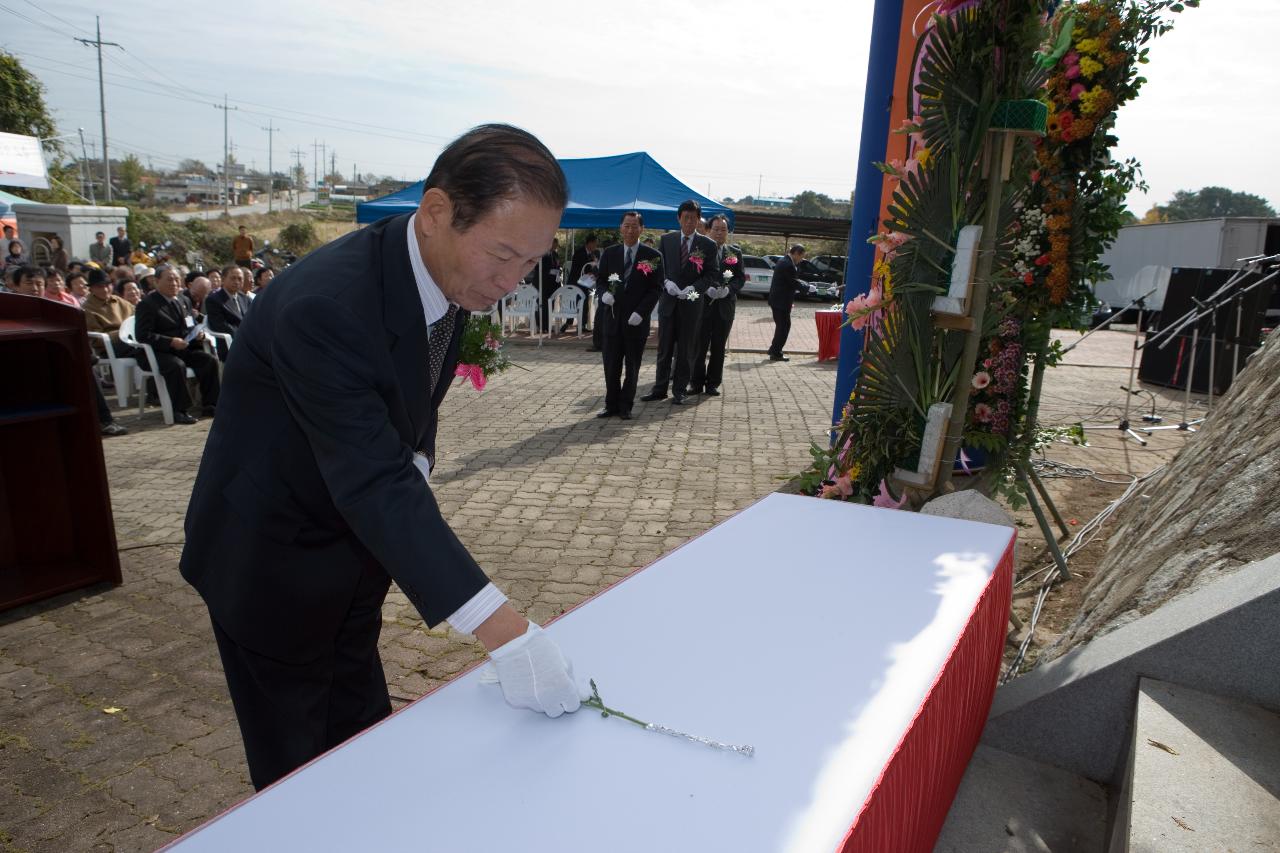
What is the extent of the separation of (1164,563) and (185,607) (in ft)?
13.6

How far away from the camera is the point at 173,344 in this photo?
7863 mm

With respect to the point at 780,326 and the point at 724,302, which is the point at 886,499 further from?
the point at 780,326

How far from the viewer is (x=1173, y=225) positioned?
21.8 metres

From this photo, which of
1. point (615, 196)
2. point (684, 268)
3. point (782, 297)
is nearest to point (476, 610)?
point (684, 268)

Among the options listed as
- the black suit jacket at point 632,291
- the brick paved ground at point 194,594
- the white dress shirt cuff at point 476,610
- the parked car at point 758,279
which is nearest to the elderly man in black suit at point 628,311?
the black suit jacket at point 632,291

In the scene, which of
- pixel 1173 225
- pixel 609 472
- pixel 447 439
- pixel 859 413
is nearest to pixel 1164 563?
pixel 859 413

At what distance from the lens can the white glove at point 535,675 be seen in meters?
1.30

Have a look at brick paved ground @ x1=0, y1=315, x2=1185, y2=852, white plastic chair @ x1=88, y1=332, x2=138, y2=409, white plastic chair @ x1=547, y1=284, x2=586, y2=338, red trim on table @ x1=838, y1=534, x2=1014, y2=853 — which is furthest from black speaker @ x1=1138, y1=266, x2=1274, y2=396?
white plastic chair @ x1=88, y1=332, x2=138, y2=409

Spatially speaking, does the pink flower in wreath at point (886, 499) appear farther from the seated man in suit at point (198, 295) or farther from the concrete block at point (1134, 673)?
the seated man in suit at point (198, 295)

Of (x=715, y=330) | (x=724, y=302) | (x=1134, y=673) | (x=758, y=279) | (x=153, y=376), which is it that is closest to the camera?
(x=1134, y=673)

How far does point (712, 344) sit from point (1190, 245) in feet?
56.7

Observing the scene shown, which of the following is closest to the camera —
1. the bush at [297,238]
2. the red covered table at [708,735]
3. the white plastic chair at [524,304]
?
the red covered table at [708,735]

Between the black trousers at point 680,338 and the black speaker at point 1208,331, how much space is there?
194 inches

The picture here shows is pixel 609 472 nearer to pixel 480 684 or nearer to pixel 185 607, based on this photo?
pixel 185 607
